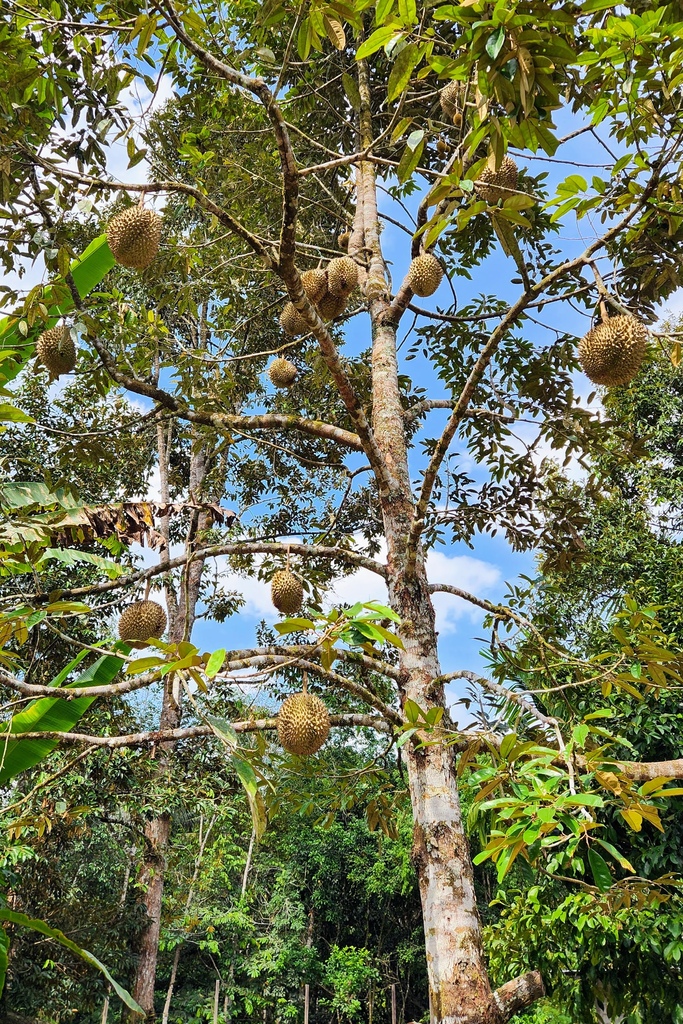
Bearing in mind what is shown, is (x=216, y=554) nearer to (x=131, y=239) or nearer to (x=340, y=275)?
(x=131, y=239)

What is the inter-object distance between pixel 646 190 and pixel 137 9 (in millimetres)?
1705

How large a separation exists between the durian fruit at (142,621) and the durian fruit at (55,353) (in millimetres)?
805

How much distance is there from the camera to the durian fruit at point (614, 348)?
75.5 inches

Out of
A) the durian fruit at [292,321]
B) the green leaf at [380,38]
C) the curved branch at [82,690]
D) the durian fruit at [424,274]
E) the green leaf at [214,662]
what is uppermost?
the durian fruit at [424,274]

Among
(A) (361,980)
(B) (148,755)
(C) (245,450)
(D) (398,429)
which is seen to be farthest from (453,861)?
(A) (361,980)

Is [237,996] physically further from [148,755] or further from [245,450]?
[245,450]

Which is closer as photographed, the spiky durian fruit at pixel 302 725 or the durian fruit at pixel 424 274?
the spiky durian fruit at pixel 302 725

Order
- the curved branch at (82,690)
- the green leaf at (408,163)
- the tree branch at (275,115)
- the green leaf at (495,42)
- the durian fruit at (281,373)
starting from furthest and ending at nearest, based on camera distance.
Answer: the durian fruit at (281,373) → the curved branch at (82,690) → the tree branch at (275,115) → the green leaf at (408,163) → the green leaf at (495,42)

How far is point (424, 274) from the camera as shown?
2.99 meters

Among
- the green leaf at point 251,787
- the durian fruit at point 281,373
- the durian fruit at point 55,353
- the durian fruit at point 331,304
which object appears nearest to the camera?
the green leaf at point 251,787

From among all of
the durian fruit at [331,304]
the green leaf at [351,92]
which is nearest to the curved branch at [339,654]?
the durian fruit at [331,304]

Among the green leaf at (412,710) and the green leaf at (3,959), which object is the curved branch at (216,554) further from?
the green leaf at (3,959)

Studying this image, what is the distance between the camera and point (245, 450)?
19.8ft

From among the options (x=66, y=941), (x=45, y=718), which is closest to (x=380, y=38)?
(x=45, y=718)
